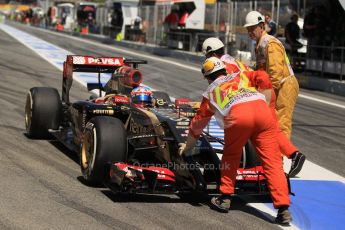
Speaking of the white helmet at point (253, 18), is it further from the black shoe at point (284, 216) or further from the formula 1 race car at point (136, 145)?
the black shoe at point (284, 216)

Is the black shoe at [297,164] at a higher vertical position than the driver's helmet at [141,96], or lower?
lower

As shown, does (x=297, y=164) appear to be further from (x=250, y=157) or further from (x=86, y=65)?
(x=86, y=65)

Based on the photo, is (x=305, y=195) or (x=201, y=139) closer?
(x=201, y=139)

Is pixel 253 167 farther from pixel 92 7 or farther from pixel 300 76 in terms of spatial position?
pixel 92 7

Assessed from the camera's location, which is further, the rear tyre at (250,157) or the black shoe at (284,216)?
the rear tyre at (250,157)

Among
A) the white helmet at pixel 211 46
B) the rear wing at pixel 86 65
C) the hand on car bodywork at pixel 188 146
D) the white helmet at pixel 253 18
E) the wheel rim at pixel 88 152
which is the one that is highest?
the white helmet at pixel 253 18

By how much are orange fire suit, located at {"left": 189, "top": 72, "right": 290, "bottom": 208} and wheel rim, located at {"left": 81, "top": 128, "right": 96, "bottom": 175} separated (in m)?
1.22

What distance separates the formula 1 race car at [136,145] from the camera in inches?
247

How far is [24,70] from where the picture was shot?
1873cm

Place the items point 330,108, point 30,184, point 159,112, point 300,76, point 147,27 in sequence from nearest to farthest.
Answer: point 30,184
point 159,112
point 330,108
point 300,76
point 147,27

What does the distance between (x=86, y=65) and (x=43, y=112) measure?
0.91 metres

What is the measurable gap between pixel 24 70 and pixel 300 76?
8.18m

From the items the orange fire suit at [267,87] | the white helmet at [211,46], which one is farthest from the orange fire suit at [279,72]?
the white helmet at [211,46]

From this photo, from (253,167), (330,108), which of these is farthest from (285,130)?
(330,108)
